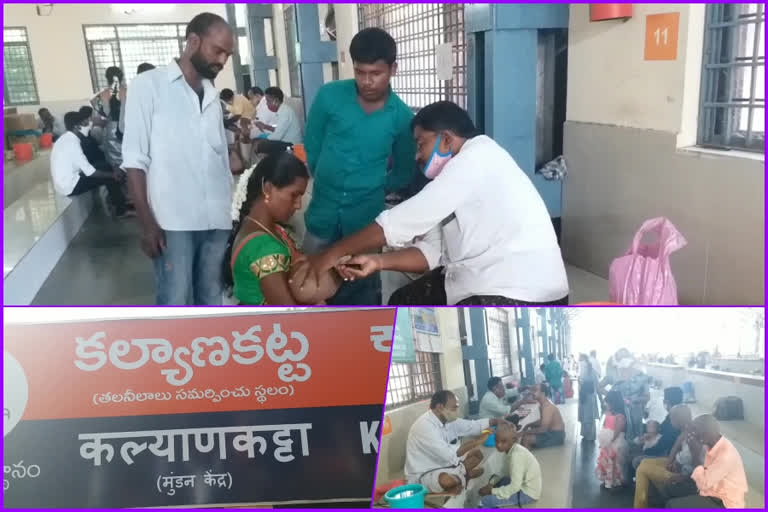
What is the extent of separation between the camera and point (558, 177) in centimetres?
355

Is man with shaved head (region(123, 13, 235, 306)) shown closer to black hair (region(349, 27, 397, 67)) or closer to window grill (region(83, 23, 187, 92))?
black hair (region(349, 27, 397, 67))

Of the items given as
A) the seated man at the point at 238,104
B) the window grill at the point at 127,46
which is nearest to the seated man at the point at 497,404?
the seated man at the point at 238,104

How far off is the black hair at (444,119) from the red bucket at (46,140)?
8218 millimetres

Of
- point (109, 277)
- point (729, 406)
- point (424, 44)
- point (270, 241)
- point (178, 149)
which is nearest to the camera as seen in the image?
point (729, 406)

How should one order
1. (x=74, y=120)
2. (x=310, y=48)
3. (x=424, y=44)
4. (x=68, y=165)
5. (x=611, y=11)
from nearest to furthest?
(x=611, y=11), (x=68, y=165), (x=424, y=44), (x=74, y=120), (x=310, y=48)

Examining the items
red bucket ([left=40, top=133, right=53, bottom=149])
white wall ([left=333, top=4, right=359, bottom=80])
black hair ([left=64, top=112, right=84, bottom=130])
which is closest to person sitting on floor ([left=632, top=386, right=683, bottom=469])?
black hair ([left=64, top=112, right=84, bottom=130])

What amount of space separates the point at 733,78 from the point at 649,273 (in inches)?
43.8

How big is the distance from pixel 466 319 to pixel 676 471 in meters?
0.58

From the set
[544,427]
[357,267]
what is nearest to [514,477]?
[544,427]

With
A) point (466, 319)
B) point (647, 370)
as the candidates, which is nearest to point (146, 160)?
point (466, 319)

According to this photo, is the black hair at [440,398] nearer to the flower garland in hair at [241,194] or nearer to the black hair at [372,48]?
the flower garland in hair at [241,194]

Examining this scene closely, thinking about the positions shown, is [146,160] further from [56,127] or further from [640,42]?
[56,127]

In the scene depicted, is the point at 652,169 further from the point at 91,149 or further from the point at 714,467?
the point at 91,149

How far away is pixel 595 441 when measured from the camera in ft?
4.77
